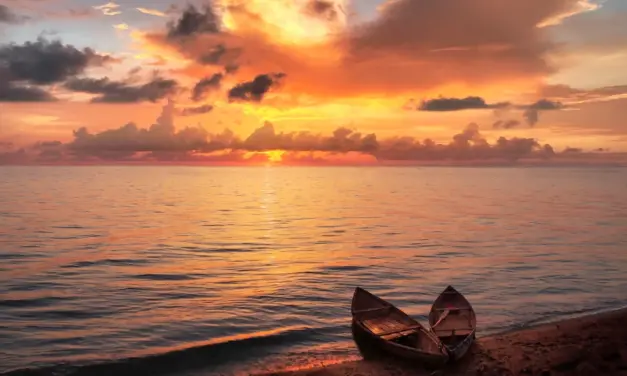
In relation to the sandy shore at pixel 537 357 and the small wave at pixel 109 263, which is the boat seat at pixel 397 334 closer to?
the sandy shore at pixel 537 357

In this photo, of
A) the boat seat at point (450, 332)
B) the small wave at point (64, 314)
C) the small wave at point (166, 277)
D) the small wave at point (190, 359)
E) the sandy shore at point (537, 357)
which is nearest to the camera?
the sandy shore at point (537, 357)

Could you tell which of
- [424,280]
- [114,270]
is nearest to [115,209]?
[114,270]

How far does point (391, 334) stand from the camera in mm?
18797

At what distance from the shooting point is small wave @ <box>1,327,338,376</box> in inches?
707

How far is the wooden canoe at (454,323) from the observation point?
17672mm

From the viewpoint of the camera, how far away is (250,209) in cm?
8444

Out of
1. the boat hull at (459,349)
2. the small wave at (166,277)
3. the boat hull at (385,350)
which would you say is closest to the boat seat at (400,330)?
the boat hull at (385,350)

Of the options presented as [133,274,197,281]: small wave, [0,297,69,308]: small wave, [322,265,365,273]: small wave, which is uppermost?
[0,297,69,308]: small wave

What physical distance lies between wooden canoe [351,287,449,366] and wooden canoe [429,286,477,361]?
58cm

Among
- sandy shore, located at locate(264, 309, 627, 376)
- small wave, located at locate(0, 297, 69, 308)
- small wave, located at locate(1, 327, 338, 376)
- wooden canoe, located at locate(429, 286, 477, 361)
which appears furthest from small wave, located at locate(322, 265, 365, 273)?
small wave, located at locate(0, 297, 69, 308)

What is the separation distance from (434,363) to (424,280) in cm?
1555

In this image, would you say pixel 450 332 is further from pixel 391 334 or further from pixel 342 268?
pixel 342 268

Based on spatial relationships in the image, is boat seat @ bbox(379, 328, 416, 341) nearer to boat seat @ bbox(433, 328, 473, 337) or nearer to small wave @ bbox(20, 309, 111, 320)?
boat seat @ bbox(433, 328, 473, 337)

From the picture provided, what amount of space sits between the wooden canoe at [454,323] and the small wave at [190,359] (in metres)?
5.02
